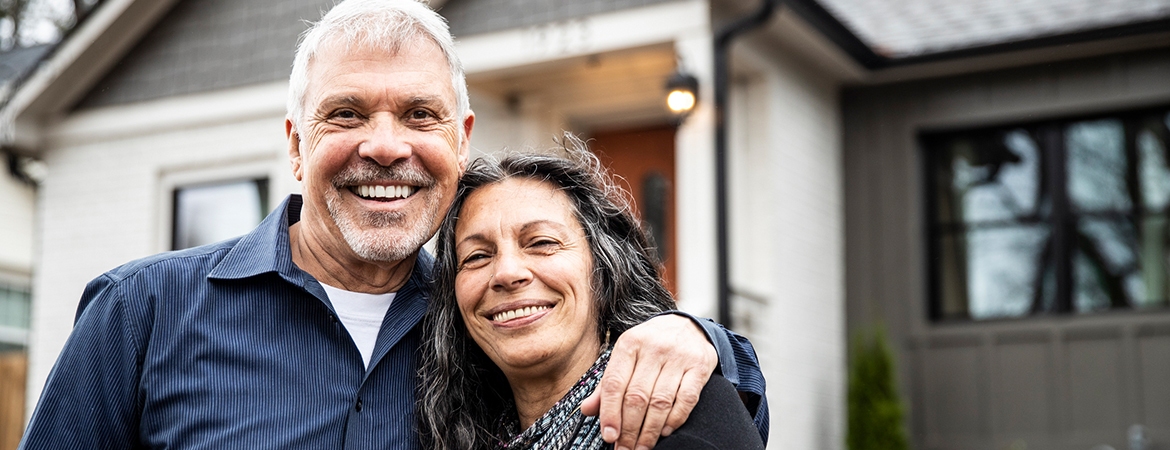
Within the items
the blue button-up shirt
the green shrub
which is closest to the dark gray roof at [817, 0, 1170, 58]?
the green shrub

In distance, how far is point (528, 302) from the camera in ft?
7.44

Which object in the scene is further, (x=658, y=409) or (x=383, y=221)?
(x=383, y=221)

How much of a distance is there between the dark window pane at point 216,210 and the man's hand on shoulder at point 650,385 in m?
7.30

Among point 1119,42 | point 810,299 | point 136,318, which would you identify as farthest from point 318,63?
point 1119,42

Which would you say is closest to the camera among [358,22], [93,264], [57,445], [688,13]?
[57,445]

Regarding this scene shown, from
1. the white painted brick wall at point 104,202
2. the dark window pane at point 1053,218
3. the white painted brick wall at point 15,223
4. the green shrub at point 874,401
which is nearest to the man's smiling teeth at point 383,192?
the green shrub at point 874,401

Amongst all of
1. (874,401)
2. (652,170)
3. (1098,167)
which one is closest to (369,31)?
(652,170)

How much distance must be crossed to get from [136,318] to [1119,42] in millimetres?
7851

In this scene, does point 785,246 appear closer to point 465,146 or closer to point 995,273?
point 995,273

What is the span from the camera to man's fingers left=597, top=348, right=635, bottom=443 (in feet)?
Answer: 6.40

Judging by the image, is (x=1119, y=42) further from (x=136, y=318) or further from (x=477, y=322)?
(x=136, y=318)

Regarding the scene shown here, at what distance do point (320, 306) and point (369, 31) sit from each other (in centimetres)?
60

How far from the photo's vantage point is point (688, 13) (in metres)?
7.07

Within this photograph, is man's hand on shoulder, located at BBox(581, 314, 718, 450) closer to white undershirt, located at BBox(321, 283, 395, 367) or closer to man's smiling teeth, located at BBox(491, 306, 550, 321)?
man's smiling teeth, located at BBox(491, 306, 550, 321)
